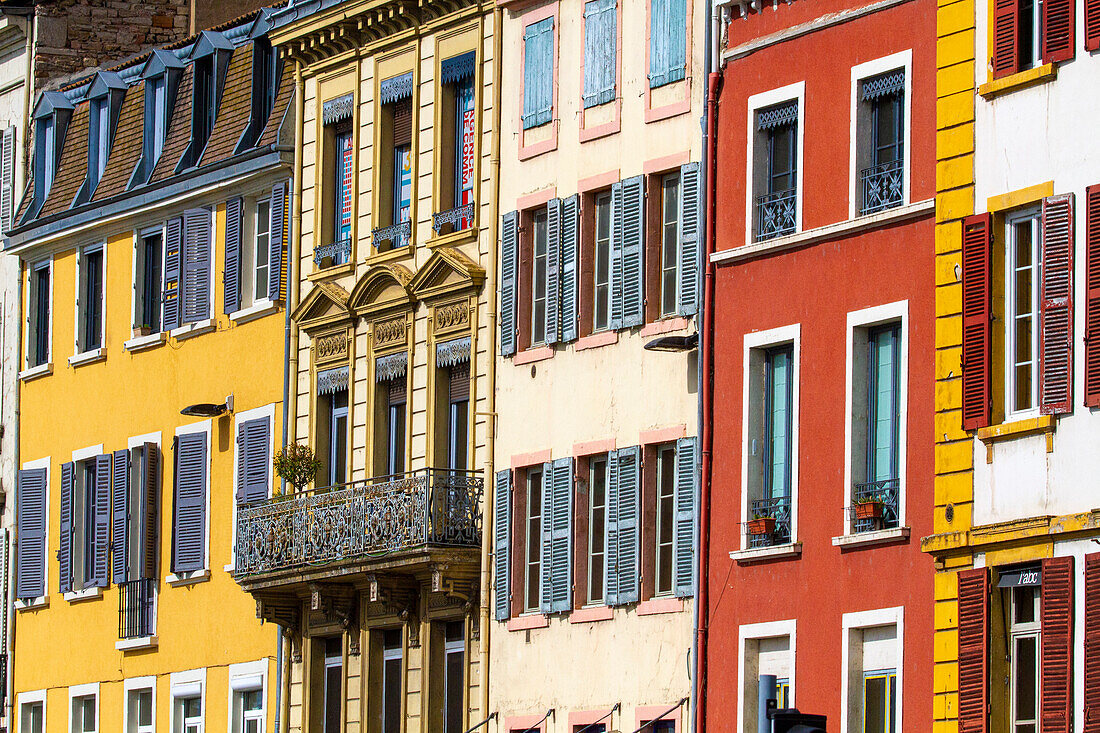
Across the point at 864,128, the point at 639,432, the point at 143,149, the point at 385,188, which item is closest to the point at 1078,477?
the point at 864,128

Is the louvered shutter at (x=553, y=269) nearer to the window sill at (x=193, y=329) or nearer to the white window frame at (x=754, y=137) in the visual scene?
the white window frame at (x=754, y=137)

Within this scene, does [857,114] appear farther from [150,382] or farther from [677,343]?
[150,382]

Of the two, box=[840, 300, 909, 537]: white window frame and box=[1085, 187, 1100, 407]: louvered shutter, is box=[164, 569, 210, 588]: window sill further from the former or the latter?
box=[1085, 187, 1100, 407]: louvered shutter

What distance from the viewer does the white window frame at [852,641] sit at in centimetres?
3425

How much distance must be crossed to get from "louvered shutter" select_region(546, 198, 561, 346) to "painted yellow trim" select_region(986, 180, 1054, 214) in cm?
962

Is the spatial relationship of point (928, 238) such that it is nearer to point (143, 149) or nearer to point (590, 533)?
point (590, 533)

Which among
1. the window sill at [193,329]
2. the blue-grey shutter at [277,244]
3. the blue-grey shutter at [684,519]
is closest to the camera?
the blue-grey shutter at [684,519]

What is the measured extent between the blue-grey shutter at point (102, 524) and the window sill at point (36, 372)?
265 centimetres

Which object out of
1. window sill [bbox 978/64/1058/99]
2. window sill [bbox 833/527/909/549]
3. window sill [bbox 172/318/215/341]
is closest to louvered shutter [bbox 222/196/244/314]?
window sill [bbox 172/318/215/341]

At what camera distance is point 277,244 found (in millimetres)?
48469

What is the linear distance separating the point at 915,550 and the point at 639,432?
647 centimetres

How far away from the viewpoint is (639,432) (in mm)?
39906

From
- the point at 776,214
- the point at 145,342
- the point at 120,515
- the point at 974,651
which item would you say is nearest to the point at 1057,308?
the point at 974,651

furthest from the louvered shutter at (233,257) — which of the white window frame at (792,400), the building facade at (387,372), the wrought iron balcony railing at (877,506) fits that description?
the wrought iron balcony railing at (877,506)
